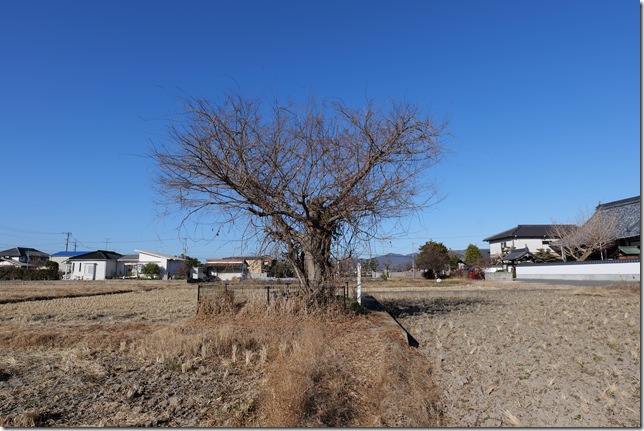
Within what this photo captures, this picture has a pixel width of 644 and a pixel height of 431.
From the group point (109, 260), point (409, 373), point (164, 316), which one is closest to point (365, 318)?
point (409, 373)

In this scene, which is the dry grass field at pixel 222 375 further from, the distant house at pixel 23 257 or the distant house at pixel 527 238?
the distant house at pixel 23 257

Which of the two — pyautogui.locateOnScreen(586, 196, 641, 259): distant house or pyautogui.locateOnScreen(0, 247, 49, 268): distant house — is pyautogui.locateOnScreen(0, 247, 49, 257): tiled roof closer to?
pyautogui.locateOnScreen(0, 247, 49, 268): distant house

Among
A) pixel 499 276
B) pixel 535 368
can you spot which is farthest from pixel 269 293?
pixel 499 276

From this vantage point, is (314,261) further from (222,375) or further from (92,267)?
(92,267)

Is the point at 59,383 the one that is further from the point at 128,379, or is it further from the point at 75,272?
the point at 75,272

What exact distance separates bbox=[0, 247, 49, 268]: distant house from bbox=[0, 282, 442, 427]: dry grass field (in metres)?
65.4

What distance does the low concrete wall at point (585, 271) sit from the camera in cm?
2958

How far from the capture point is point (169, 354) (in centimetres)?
724

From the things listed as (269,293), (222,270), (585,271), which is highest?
(222,270)

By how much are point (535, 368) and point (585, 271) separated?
102 feet

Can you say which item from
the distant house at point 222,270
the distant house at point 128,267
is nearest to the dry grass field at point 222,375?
the distant house at point 222,270

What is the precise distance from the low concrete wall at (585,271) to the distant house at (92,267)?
4558 centimetres

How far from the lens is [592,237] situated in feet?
131

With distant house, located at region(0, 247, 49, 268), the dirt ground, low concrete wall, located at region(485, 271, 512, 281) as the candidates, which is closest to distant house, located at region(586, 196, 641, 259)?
low concrete wall, located at region(485, 271, 512, 281)
